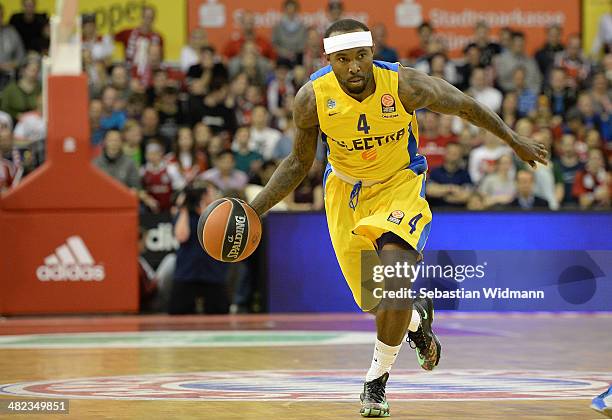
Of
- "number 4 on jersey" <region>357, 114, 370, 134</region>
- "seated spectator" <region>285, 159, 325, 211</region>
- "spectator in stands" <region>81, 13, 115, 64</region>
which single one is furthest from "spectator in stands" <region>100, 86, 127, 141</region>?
"number 4 on jersey" <region>357, 114, 370, 134</region>

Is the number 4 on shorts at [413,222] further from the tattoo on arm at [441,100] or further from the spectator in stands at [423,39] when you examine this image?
the spectator in stands at [423,39]

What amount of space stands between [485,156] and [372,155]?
31.8 ft

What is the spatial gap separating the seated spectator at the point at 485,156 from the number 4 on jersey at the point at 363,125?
9.36 m

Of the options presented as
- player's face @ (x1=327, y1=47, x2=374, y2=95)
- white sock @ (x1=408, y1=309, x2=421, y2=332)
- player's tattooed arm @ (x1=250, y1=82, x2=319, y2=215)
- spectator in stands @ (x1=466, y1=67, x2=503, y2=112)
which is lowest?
white sock @ (x1=408, y1=309, x2=421, y2=332)

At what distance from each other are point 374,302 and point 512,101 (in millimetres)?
11350

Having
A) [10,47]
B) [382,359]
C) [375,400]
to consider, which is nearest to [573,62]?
[10,47]

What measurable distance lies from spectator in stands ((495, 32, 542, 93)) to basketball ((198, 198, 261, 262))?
12595mm

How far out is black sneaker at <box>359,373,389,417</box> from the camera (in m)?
6.22

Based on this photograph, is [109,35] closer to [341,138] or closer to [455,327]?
[455,327]

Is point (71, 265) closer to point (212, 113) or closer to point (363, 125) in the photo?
point (212, 113)

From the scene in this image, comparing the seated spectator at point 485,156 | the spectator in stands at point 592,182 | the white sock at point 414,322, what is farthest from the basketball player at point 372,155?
the spectator in stands at point 592,182

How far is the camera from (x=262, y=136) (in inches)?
666

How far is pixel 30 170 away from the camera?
1576 centimetres

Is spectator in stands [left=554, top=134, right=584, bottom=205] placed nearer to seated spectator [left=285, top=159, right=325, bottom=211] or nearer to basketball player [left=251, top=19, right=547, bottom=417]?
seated spectator [left=285, top=159, right=325, bottom=211]
